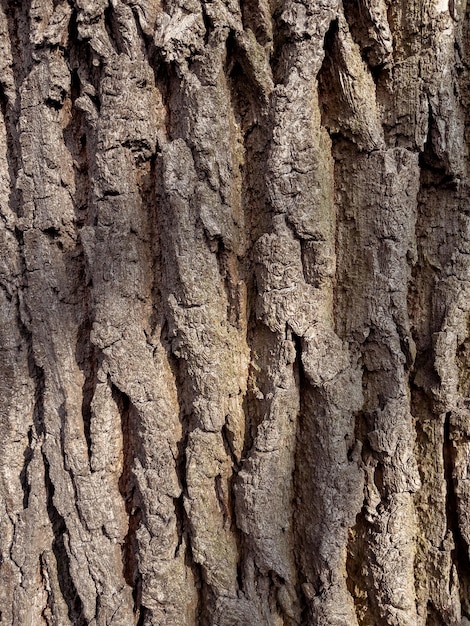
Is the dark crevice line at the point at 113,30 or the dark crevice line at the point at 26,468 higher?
the dark crevice line at the point at 113,30

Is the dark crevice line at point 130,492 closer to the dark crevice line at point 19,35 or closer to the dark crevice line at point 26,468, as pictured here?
the dark crevice line at point 26,468

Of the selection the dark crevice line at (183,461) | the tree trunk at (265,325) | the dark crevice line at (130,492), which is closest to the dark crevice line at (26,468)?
the tree trunk at (265,325)

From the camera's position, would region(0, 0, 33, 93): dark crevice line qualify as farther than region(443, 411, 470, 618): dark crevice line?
Yes

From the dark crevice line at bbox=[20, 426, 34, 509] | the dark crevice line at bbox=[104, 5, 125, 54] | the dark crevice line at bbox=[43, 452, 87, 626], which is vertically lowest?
the dark crevice line at bbox=[43, 452, 87, 626]

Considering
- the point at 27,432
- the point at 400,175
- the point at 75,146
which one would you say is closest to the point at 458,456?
the point at 400,175

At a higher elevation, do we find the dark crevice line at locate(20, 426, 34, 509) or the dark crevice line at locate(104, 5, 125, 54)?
the dark crevice line at locate(104, 5, 125, 54)

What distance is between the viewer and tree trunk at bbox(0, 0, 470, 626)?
35.3 inches

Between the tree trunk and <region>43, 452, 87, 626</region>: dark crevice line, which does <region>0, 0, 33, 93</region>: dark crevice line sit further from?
<region>43, 452, 87, 626</region>: dark crevice line

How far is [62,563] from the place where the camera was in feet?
3.22

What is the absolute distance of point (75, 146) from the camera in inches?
39.9

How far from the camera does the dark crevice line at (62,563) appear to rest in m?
0.97

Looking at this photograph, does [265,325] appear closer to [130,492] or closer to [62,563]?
[130,492]

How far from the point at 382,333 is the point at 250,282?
0.28m

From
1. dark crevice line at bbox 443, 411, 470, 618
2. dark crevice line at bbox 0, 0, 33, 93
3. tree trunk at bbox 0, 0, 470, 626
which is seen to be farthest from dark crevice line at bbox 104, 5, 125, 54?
dark crevice line at bbox 443, 411, 470, 618
